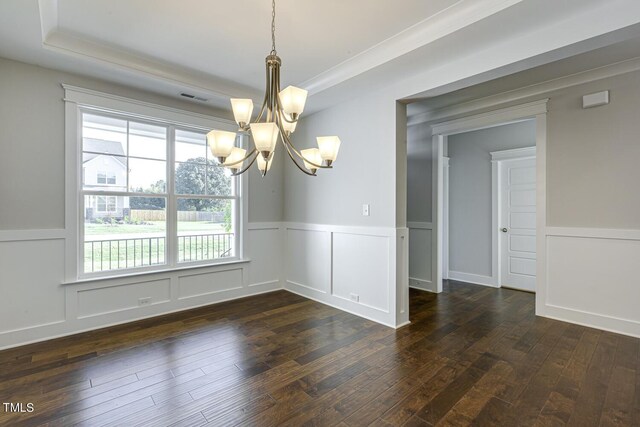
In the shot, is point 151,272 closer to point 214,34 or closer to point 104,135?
point 104,135

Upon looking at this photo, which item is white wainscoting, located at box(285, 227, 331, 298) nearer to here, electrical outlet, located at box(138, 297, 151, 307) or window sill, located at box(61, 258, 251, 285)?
window sill, located at box(61, 258, 251, 285)

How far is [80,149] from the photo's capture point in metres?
3.17

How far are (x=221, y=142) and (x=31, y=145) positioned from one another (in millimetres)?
2279

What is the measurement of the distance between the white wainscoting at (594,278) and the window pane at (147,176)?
4.58 metres

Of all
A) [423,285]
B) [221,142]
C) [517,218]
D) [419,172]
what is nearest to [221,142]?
[221,142]

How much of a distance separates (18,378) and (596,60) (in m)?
5.61

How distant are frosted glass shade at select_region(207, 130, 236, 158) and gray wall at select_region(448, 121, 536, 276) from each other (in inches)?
179

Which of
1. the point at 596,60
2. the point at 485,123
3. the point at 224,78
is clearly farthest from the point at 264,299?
the point at 596,60

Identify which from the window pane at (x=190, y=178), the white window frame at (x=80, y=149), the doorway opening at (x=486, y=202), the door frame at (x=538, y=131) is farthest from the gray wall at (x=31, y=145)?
the doorway opening at (x=486, y=202)

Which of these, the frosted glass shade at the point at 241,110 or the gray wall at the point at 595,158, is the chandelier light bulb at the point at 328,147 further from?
the gray wall at the point at 595,158

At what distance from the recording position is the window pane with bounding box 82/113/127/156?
3.26m

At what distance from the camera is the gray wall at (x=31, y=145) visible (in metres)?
2.80

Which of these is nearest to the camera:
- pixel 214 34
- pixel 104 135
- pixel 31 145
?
pixel 214 34

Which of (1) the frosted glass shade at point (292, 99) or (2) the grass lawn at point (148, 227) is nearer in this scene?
(1) the frosted glass shade at point (292, 99)
